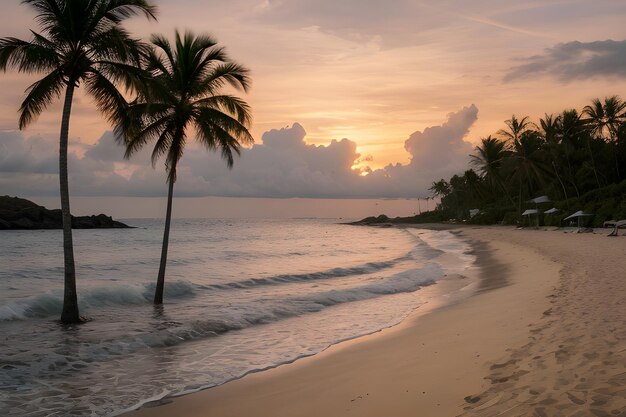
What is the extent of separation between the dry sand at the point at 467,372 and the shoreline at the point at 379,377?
17 millimetres

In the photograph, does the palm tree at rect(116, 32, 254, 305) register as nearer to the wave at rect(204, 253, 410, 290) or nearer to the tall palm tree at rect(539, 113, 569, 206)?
the wave at rect(204, 253, 410, 290)

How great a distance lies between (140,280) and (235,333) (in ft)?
42.7

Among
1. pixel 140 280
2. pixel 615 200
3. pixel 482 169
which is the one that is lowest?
pixel 140 280

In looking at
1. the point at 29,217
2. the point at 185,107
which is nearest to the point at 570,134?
the point at 185,107

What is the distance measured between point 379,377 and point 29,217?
99590 millimetres

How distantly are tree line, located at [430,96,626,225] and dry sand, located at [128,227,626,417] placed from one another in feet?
122

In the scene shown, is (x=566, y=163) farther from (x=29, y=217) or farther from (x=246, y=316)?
(x=29, y=217)

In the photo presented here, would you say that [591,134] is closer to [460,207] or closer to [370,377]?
[460,207]

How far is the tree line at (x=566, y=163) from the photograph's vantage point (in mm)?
50097

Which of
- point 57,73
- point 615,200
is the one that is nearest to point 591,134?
point 615,200

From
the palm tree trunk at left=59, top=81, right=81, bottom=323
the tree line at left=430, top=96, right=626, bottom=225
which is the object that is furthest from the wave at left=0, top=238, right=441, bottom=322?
the tree line at left=430, top=96, right=626, bottom=225

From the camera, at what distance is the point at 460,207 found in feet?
338

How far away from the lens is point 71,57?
11.1m

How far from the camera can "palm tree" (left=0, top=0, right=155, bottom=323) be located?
35.4 ft
